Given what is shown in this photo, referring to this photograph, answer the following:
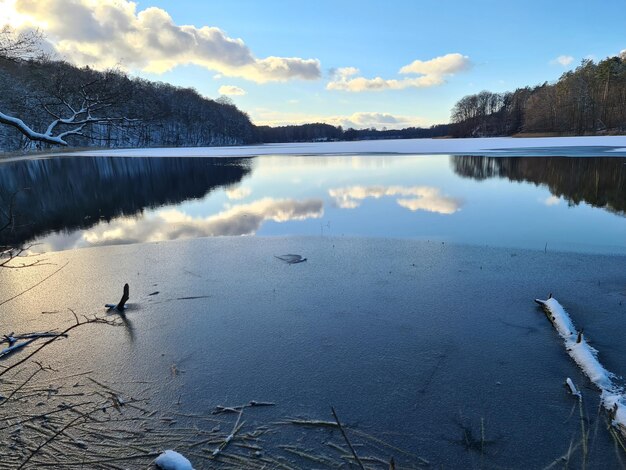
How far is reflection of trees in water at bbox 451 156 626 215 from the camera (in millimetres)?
12812

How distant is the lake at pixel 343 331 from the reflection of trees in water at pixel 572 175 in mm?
2139

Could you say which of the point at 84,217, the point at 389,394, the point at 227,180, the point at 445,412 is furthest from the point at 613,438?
the point at 227,180

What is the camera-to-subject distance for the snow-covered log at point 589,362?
3.10m

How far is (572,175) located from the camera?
694 inches

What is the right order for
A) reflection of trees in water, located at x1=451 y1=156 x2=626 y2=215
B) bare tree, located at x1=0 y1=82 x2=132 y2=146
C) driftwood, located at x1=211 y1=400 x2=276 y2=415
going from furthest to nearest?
reflection of trees in water, located at x1=451 y1=156 x2=626 y2=215 → driftwood, located at x1=211 y1=400 x2=276 y2=415 → bare tree, located at x1=0 y1=82 x2=132 y2=146

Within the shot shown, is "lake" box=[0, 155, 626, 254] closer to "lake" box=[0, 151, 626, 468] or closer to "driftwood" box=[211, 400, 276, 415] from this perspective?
"lake" box=[0, 151, 626, 468]

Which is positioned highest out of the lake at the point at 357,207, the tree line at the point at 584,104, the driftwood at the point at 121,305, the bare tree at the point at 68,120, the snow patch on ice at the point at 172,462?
the tree line at the point at 584,104

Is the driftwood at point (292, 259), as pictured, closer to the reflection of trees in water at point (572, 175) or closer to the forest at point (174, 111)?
the forest at point (174, 111)

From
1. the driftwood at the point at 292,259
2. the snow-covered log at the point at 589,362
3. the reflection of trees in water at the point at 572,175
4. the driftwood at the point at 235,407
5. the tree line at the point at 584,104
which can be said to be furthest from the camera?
the tree line at the point at 584,104

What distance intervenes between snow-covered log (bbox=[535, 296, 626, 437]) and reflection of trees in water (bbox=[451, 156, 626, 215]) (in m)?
8.57

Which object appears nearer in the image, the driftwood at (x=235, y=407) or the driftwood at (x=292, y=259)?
the driftwood at (x=235, y=407)

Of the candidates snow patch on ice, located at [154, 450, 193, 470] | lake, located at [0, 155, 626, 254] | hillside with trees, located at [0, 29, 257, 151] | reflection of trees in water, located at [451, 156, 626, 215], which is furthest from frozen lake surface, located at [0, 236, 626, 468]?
reflection of trees in water, located at [451, 156, 626, 215]

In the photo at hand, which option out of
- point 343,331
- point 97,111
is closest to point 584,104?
point 343,331

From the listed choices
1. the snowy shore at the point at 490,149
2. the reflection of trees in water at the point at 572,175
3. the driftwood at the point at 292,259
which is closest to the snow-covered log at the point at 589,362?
the driftwood at the point at 292,259
